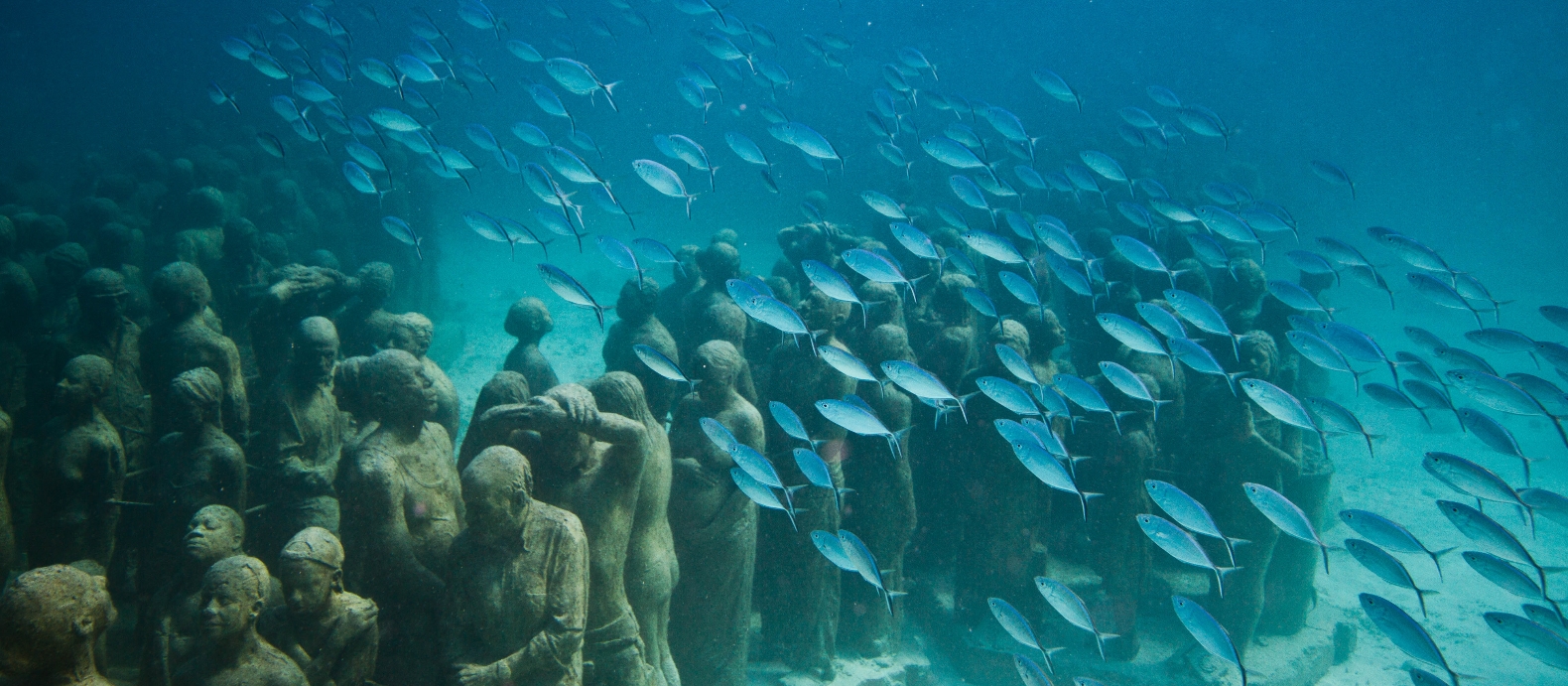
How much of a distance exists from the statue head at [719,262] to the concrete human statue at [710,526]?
9.82 ft

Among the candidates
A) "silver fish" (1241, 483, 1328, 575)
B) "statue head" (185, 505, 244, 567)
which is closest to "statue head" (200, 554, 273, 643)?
"statue head" (185, 505, 244, 567)

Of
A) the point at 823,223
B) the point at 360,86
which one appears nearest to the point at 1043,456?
the point at 823,223

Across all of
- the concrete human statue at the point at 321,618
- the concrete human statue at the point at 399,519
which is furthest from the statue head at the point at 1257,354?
the concrete human statue at the point at 321,618

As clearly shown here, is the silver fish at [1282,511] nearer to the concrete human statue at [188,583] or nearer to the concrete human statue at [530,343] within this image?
the concrete human statue at [530,343]

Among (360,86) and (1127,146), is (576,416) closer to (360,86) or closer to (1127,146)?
(1127,146)

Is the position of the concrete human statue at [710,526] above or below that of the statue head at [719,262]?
below

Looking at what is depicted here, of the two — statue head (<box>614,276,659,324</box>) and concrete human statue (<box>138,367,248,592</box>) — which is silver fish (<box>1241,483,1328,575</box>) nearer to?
statue head (<box>614,276,659,324</box>)

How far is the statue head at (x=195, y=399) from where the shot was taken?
12.7 ft

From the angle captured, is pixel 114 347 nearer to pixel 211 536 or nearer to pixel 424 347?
pixel 424 347

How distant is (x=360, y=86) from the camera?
32.1 meters

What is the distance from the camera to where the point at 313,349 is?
4574mm

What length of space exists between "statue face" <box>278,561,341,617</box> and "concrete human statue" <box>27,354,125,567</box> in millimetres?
2680

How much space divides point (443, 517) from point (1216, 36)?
57.8m

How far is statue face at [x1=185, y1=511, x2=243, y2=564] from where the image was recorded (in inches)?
120
